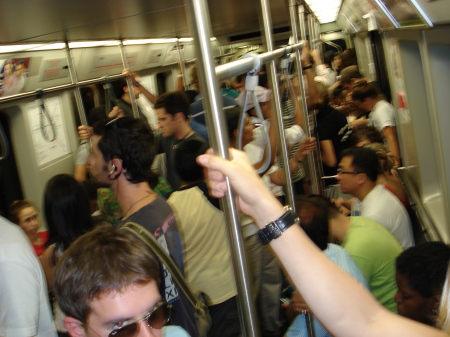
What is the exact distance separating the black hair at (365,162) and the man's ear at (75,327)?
235 cm

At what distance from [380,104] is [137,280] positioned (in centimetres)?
455

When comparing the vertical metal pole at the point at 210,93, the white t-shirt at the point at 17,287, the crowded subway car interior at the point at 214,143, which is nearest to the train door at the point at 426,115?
the crowded subway car interior at the point at 214,143

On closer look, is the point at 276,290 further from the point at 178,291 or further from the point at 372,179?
the point at 178,291

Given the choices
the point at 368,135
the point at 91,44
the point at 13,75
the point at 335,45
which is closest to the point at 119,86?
the point at 91,44

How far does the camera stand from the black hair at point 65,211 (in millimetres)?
2490

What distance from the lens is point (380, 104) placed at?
5.44m

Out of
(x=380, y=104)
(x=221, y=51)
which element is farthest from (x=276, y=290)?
(x=221, y=51)

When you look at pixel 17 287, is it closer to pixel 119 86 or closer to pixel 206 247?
pixel 206 247

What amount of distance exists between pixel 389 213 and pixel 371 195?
0.19 m

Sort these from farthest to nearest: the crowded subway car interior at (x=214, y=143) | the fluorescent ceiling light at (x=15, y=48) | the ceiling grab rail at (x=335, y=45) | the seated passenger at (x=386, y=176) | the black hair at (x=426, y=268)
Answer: the ceiling grab rail at (x=335, y=45)
the fluorescent ceiling light at (x=15, y=48)
the seated passenger at (x=386, y=176)
the black hair at (x=426, y=268)
the crowded subway car interior at (x=214, y=143)

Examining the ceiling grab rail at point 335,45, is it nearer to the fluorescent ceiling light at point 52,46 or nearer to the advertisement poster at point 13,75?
the fluorescent ceiling light at point 52,46

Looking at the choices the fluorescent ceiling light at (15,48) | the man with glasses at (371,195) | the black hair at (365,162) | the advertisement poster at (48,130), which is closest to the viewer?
the man with glasses at (371,195)

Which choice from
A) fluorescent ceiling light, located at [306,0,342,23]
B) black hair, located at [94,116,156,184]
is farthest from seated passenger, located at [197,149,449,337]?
fluorescent ceiling light, located at [306,0,342,23]

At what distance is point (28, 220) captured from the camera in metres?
3.73
